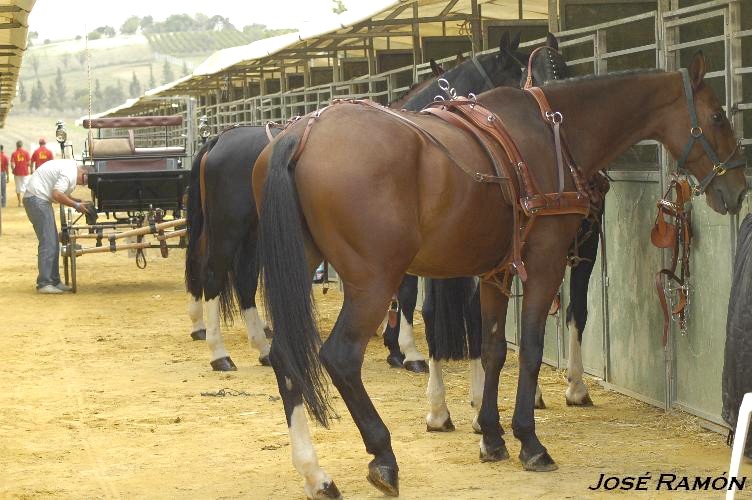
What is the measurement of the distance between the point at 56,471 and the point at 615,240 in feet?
12.9

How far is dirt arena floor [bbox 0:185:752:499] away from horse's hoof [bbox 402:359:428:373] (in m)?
0.17

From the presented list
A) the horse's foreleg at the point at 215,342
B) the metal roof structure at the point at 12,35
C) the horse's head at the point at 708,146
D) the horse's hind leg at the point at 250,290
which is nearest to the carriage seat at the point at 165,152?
the metal roof structure at the point at 12,35

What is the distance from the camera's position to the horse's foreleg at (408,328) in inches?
379

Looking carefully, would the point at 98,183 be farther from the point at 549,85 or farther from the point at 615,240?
the point at 549,85

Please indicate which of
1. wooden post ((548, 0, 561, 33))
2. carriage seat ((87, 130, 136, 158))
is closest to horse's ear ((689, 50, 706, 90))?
wooden post ((548, 0, 561, 33))

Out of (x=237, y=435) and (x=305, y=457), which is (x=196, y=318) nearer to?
(x=237, y=435)

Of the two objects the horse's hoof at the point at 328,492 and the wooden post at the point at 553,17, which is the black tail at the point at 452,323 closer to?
the horse's hoof at the point at 328,492

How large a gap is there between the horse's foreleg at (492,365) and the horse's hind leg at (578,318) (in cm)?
127

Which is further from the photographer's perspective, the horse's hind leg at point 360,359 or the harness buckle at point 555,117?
the harness buckle at point 555,117

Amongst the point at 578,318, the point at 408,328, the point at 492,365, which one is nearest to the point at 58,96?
the point at 408,328

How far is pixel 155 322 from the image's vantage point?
13.3 meters

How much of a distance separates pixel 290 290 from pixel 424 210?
0.77 m

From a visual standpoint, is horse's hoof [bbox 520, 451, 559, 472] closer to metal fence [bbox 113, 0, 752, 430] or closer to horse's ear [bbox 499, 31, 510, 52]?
metal fence [bbox 113, 0, 752, 430]

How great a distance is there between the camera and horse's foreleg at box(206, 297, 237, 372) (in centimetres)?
990
